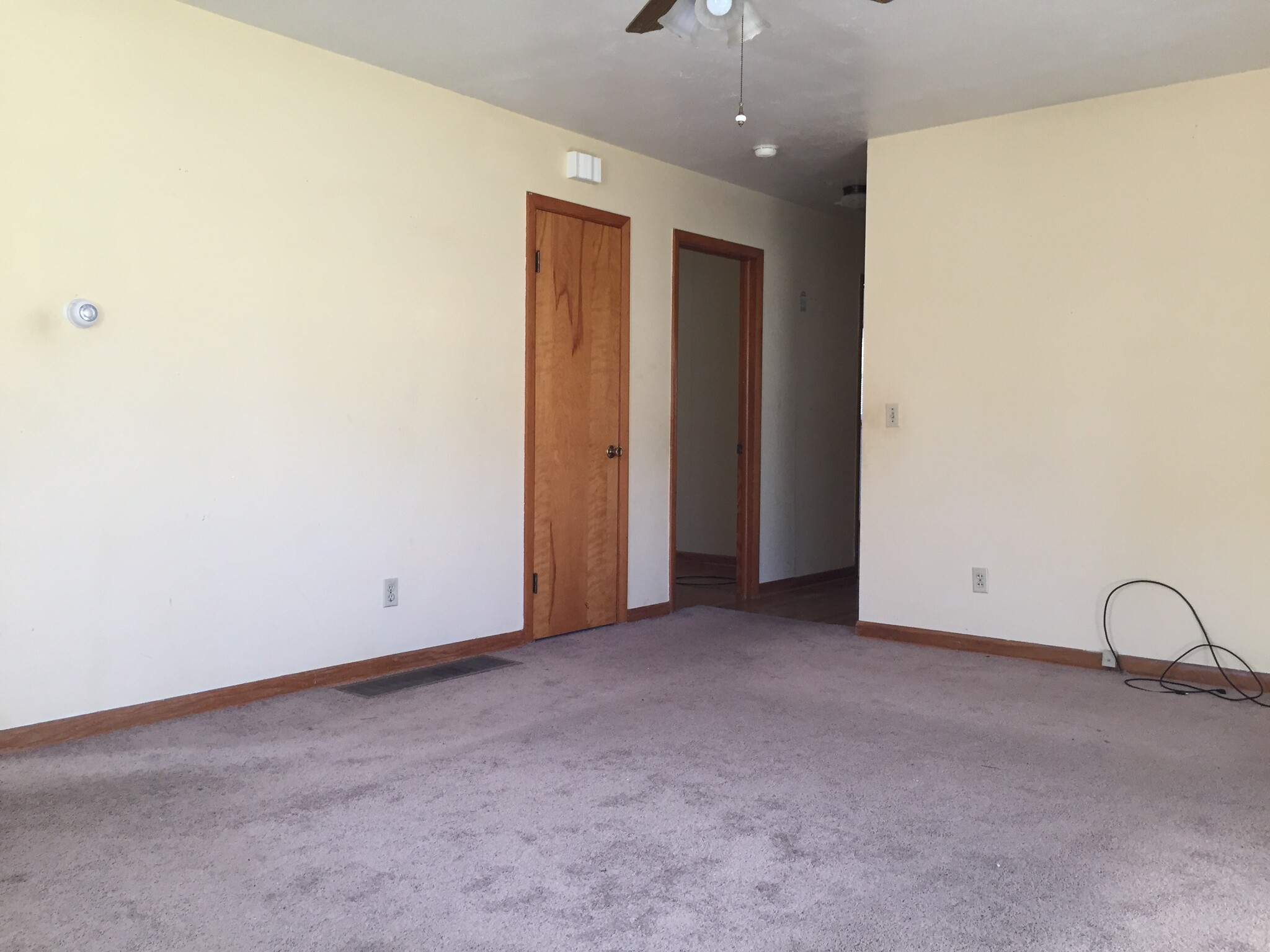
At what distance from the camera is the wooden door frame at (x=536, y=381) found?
4.48 m

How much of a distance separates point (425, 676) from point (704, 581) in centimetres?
299

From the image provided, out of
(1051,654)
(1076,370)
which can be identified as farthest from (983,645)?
(1076,370)

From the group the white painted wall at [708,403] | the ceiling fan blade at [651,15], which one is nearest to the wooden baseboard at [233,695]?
the ceiling fan blade at [651,15]

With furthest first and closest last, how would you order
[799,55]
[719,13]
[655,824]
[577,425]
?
[577,425]
[799,55]
[719,13]
[655,824]

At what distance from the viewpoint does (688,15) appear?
2633 mm

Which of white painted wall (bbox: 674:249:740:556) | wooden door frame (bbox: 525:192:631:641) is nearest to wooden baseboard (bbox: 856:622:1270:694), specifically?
wooden door frame (bbox: 525:192:631:641)

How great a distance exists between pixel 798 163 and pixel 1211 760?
3524 millimetres

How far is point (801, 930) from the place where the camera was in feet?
6.15

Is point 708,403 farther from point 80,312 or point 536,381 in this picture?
point 80,312

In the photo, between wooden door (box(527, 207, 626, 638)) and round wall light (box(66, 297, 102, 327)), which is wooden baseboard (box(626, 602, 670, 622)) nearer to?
wooden door (box(527, 207, 626, 638))

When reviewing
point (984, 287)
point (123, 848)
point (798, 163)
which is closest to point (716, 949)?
point (123, 848)

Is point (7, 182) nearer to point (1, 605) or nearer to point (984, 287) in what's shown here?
point (1, 605)

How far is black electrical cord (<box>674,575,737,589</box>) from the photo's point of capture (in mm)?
6371

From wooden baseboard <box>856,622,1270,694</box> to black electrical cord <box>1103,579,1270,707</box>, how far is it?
0.05 feet
